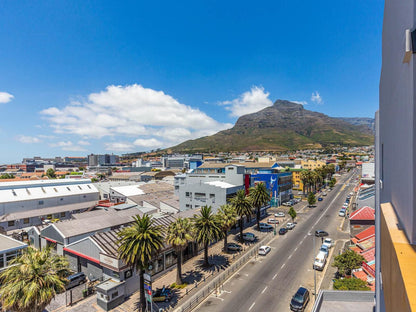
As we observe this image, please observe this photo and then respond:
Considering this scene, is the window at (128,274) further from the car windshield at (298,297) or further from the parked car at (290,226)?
the parked car at (290,226)

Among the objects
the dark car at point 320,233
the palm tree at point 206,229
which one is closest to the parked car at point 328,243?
the dark car at point 320,233

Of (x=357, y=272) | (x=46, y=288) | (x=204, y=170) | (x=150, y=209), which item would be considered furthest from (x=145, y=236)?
(x=204, y=170)

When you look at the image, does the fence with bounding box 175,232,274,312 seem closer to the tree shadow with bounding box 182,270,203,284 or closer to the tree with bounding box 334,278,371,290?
the tree shadow with bounding box 182,270,203,284

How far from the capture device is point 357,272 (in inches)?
1195

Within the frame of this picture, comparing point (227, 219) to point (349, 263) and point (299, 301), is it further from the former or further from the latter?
point (349, 263)

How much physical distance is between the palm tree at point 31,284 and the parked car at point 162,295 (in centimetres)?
1126

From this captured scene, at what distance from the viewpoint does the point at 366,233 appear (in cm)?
3972

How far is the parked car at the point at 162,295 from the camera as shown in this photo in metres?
27.1

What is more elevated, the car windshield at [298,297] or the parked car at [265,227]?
the car windshield at [298,297]

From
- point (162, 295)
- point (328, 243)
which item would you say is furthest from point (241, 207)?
point (162, 295)

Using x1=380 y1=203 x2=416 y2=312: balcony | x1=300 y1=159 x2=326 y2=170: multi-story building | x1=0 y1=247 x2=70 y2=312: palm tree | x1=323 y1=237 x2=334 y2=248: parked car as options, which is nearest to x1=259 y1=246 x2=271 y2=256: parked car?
x1=323 y1=237 x2=334 y2=248: parked car

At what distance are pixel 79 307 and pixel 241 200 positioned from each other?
29541mm

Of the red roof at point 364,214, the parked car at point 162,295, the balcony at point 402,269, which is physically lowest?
the parked car at point 162,295

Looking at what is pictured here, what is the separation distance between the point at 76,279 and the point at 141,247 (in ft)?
47.5
